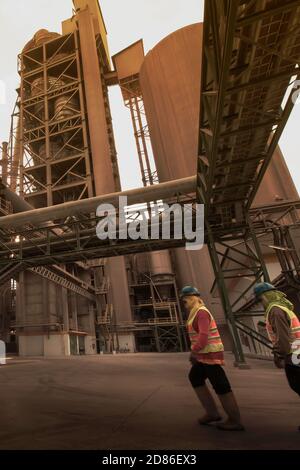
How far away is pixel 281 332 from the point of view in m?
3.08

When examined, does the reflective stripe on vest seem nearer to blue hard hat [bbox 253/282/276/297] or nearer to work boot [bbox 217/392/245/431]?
work boot [bbox 217/392/245/431]

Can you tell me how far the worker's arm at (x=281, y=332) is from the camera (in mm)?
3026

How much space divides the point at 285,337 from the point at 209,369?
0.94 meters

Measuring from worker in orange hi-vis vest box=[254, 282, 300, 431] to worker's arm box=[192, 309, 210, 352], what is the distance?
2.37 ft

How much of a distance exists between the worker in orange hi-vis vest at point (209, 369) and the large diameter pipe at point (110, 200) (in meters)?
7.36

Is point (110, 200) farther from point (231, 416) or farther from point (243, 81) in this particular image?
point (231, 416)

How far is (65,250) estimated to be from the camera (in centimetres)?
1399

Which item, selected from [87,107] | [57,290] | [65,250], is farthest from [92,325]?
[87,107]

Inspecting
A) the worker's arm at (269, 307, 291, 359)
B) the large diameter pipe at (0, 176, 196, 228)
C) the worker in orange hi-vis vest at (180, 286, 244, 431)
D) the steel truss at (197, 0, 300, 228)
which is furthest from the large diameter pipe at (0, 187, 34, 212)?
the worker's arm at (269, 307, 291, 359)

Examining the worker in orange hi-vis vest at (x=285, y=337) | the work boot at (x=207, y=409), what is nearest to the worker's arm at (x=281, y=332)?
the worker in orange hi-vis vest at (x=285, y=337)

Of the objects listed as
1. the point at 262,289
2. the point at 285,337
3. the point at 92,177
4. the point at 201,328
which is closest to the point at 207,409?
the point at 201,328

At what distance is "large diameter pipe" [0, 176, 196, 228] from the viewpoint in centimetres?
1051

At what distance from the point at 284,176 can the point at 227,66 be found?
1921cm

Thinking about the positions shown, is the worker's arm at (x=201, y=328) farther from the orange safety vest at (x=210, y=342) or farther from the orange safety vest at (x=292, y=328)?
the orange safety vest at (x=292, y=328)
